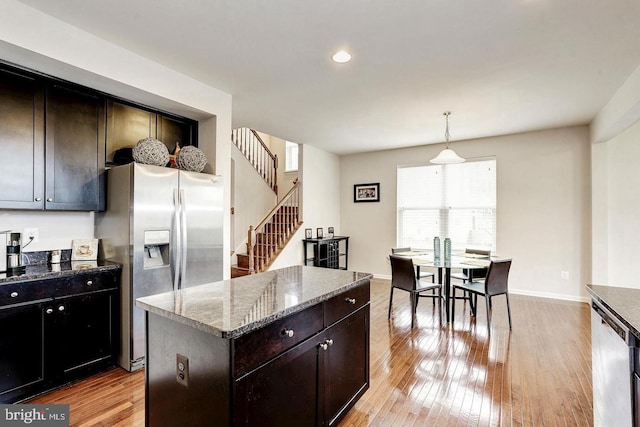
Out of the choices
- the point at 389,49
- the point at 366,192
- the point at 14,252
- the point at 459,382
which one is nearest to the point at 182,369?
the point at 14,252

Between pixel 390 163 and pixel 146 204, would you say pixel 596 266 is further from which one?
pixel 146 204

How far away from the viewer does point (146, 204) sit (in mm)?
2662

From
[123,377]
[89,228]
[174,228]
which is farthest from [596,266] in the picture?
[89,228]

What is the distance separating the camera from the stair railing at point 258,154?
6.46 m

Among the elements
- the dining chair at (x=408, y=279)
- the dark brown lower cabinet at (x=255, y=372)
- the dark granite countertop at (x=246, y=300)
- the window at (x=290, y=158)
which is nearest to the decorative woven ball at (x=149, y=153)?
the dark granite countertop at (x=246, y=300)

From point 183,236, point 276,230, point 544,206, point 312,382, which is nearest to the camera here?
point 312,382

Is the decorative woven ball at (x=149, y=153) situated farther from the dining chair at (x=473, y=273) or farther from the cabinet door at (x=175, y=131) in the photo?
the dining chair at (x=473, y=273)

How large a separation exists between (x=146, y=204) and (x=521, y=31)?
10.6 feet

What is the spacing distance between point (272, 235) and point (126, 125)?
121 inches

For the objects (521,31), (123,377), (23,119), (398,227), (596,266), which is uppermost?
(521,31)

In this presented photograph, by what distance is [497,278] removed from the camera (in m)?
3.57

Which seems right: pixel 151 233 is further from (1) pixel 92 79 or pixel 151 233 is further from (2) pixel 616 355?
(2) pixel 616 355

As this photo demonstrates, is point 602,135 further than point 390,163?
No

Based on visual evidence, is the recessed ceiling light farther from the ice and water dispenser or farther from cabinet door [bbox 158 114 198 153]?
the ice and water dispenser
